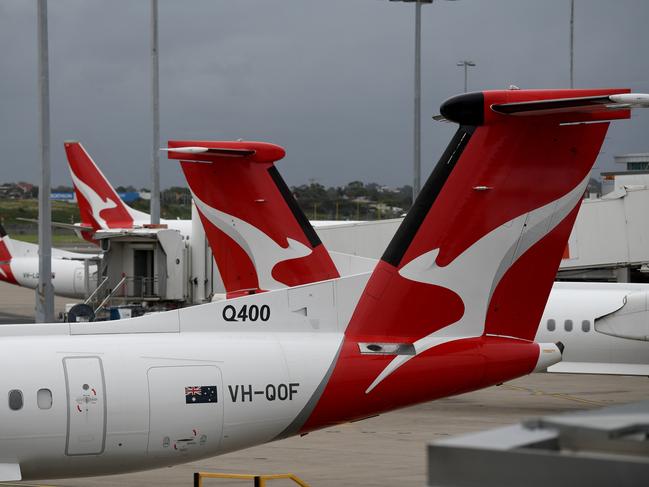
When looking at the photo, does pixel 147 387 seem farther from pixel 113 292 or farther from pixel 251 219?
pixel 113 292

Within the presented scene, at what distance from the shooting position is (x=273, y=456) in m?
16.7

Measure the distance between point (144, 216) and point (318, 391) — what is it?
124 ft

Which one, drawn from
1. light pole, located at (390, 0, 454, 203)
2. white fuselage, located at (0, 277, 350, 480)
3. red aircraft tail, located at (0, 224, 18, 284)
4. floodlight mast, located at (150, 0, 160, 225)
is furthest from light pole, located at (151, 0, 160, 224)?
white fuselage, located at (0, 277, 350, 480)

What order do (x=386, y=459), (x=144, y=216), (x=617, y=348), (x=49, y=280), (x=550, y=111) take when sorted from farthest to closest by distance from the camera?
(x=144, y=216), (x=617, y=348), (x=49, y=280), (x=386, y=459), (x=550, y=111)

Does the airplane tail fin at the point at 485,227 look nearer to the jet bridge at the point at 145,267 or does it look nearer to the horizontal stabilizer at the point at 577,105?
the horizontal stabilizer at the point at 577,105

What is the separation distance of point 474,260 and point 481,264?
9cm

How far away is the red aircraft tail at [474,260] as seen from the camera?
11.7 metres

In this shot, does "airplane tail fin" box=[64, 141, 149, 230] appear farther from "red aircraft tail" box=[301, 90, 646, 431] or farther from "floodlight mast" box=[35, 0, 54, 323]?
"red aircraft tail" box=[301, 90, 646, 431]

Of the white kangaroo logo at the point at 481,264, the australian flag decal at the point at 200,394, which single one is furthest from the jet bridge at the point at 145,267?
the australian flag decal at the point at 200,394

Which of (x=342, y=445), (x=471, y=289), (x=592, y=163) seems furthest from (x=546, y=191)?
(x=342, y=445)

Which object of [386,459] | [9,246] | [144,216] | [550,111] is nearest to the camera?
[550,111]

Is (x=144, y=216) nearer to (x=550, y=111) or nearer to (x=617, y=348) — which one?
(x=617, y=348)

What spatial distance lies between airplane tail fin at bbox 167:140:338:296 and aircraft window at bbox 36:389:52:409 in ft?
27.4

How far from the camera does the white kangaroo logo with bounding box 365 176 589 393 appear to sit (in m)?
11.9
